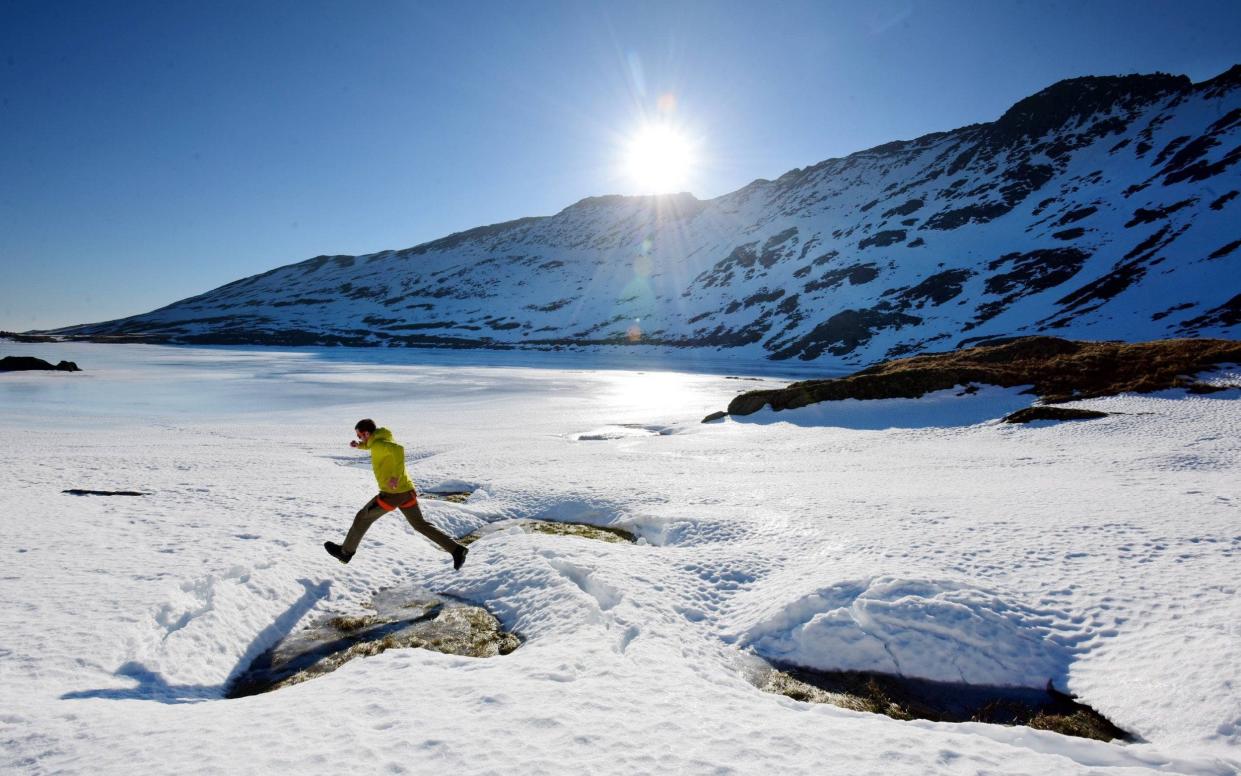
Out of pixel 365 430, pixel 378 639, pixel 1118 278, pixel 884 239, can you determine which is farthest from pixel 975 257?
pixel 378 639

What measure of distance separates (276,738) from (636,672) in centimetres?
305

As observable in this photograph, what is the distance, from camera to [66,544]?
8562 millimetres

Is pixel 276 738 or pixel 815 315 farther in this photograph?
pixel 815 315

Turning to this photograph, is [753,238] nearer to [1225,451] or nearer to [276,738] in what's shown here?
[1225,451]

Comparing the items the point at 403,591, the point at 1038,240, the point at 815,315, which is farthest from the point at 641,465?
the point at 1038,240

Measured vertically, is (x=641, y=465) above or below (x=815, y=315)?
below

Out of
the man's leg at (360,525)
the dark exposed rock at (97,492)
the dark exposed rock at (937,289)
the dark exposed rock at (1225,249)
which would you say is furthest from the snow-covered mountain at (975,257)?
A: the dark exposed rock at (97,492)

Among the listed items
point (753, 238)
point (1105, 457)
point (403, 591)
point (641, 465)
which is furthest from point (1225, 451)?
point (753, 238)

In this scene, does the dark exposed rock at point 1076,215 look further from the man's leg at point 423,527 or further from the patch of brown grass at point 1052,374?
the man's leg at point 423,527

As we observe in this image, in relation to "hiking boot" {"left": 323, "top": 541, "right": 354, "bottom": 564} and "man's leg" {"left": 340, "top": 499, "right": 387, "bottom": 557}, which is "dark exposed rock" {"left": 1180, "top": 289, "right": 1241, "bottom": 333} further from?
"hiking boot" {"left": 323, "top": 541, "right": 354, "bottom": 564}

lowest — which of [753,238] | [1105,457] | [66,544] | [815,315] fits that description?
[66,544]

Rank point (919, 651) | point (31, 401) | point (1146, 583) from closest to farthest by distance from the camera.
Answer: point (919, 651), point (1146, 583), point (31, 401)

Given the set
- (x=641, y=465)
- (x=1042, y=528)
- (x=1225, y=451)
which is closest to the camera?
(x=1042, y=528)

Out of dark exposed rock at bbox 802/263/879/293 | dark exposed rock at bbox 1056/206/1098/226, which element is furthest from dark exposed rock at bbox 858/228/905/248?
dark exposed rock at bbox 1056/206/1098/226
